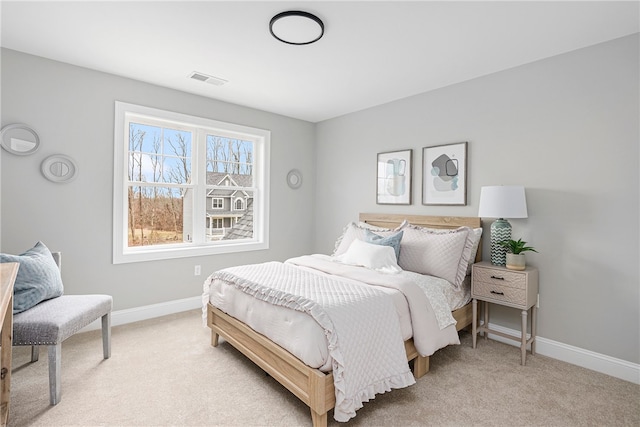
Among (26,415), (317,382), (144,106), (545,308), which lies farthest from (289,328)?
(144,106)

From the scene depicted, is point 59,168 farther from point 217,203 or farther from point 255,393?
point 255,393

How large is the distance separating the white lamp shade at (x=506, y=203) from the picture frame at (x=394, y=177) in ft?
3.71

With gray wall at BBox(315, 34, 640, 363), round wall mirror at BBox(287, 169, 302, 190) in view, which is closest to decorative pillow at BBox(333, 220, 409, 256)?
gray wall at BBox(315, 34, 640, 363)

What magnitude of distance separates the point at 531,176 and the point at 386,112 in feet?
5.89

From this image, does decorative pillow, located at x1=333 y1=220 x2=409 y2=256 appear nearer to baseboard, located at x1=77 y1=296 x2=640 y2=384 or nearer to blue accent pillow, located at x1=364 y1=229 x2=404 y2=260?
blue accent pillow, located at x1=364 y1=229 x2=404 y2=260

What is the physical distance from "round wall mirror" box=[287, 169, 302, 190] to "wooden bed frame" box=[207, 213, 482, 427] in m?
1.90

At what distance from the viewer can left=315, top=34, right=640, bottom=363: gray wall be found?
2.41m

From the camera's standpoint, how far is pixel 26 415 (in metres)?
1.89

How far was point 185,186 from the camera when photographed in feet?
12.6

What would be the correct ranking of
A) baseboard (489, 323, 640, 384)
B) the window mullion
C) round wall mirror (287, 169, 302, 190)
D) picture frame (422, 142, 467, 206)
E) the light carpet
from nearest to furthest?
the light carpet, baseboard (489, 323, 640, 384), picture frame (422, 142, 467, 206), the window mullion, round wall mirror (287, 169, 302, 190)

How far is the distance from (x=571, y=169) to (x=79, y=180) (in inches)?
169

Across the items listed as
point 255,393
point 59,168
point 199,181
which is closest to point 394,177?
point 199,181

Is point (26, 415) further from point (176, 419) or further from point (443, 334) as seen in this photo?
point (443, 334)

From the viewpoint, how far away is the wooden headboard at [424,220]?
317cm
